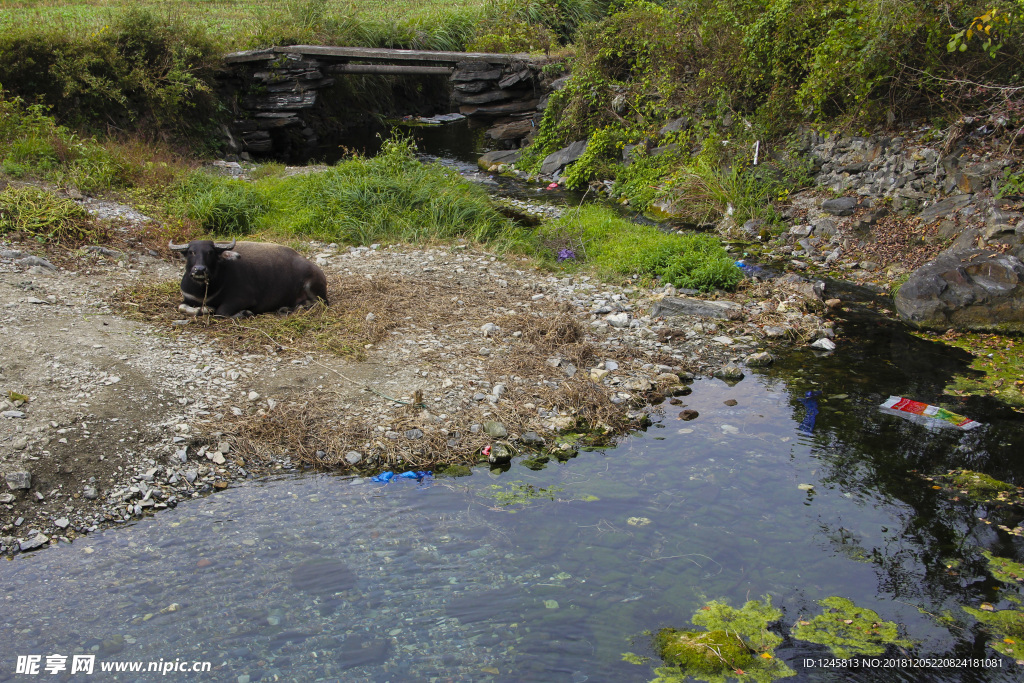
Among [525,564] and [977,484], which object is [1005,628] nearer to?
[977,484]

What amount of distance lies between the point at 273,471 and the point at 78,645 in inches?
67.2

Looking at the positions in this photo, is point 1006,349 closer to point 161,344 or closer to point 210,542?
point 210,542

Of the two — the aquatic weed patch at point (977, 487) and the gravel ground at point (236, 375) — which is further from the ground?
the aquatic weed patch at point (977, 487)

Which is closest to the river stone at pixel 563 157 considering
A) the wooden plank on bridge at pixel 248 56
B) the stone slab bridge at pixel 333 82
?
the stone slab bridge at pixel 333 82

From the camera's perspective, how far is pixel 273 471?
16.5 feet

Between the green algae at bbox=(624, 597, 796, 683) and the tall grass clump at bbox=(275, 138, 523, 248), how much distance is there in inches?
279

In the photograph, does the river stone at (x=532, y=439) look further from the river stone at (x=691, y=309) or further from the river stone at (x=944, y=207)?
the river stone at (x=944, y=207)

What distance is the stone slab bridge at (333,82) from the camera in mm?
17484

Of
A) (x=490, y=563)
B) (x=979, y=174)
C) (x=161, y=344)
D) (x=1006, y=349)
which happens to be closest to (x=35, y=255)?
(x=161, y=344)

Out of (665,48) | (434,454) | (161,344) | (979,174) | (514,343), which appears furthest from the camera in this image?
(665,48)

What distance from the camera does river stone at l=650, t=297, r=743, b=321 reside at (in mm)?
7957

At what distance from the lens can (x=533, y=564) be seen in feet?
13.8

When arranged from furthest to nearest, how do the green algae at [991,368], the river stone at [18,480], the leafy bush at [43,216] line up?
the leafy bush at [43,216] → the green algae at [991,368] → the river stone at [18,480]

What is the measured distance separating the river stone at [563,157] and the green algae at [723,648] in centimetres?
1345
